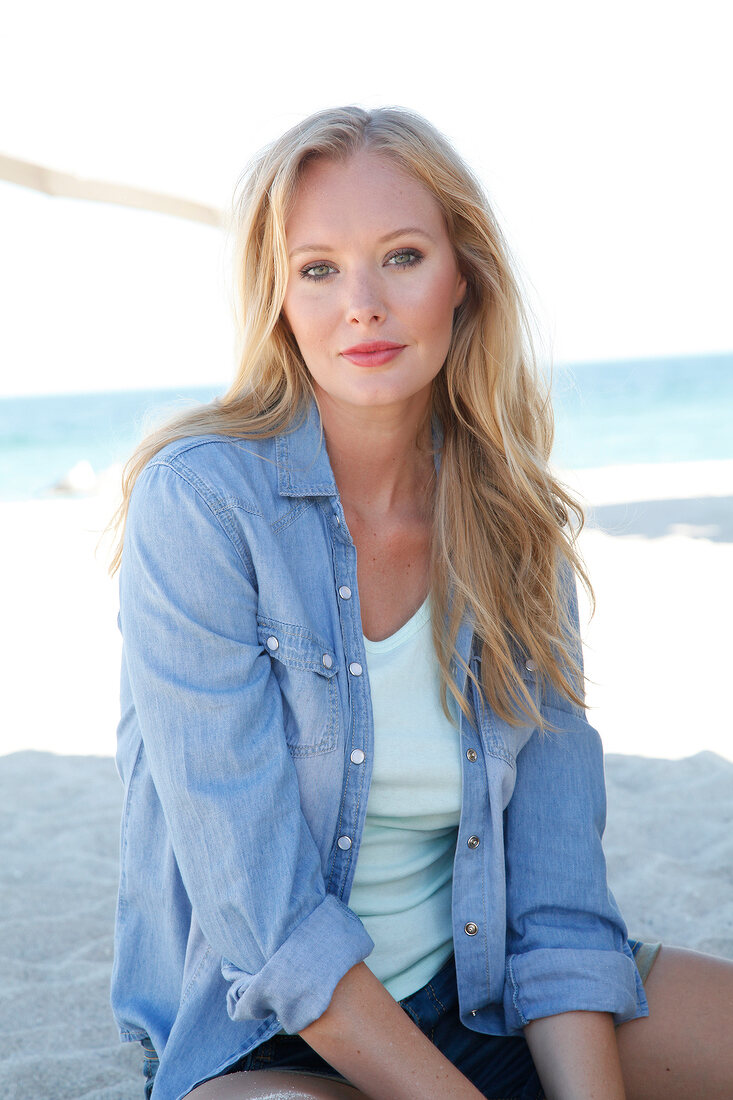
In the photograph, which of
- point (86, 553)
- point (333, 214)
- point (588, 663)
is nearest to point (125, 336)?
point (86, 553)

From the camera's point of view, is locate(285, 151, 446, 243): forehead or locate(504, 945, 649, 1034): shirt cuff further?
locate(285, 151, 446, 243): forehead

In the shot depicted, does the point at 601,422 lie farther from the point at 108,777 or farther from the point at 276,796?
the point at 276,796

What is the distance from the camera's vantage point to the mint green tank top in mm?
1745

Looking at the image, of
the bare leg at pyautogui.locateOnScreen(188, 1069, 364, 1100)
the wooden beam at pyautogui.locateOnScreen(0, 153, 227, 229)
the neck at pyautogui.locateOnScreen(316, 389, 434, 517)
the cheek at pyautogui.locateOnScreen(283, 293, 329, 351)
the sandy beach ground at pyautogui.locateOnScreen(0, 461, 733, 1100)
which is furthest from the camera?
the wooden beam at pyautogui.locateOnScreen(0, 153, 227, 229)

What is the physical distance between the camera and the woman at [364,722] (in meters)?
1.51

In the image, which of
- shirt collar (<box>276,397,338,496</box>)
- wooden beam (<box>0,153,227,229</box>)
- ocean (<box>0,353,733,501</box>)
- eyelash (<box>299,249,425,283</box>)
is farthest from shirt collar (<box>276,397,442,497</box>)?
ocean (<box>0,353,733,501</box>)

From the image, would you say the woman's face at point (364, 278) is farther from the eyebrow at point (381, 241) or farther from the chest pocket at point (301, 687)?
the chest pocket at point (301, 687)

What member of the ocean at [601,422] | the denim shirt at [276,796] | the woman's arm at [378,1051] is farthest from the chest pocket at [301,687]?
the ocean at [601,422]

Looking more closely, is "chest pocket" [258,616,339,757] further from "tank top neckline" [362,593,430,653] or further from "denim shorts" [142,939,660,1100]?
"denim shorts" [142,939,660,1100]

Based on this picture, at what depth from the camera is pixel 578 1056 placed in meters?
1.67

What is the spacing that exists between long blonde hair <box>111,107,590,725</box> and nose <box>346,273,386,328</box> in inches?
6.2

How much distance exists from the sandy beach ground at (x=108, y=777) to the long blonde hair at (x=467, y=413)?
9.4 inches

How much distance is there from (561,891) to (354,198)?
1.34 metres

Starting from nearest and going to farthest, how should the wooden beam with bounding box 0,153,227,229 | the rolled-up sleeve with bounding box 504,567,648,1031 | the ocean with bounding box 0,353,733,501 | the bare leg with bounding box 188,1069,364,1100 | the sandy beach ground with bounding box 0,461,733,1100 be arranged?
1. the bare leg with bounding box 188,1069,364,1100
2. the rolled-up sleeve with bounding box 504,567,648,1031
3. the sandy beach ground with bounding box 0,461,733,1100
4. the wooden beam with bounding box 0,153,227,229
5. the ocean with bounding box 0,353,733,501
